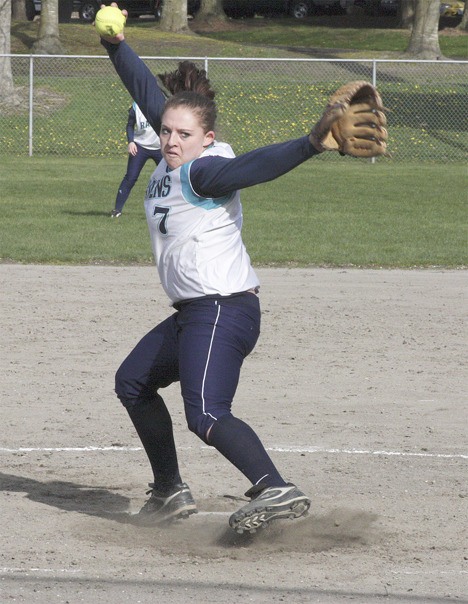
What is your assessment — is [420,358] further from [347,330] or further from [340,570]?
[340,570]

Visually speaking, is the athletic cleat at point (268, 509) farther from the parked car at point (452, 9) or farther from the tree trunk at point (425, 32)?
the parked car at point (452, 9)

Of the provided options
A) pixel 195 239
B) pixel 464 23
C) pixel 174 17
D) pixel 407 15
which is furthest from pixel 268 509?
pixel 407 15

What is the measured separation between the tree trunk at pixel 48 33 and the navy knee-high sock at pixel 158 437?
3215 centimetres

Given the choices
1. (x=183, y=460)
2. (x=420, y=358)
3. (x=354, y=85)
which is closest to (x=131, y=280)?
(x=420, y=358)

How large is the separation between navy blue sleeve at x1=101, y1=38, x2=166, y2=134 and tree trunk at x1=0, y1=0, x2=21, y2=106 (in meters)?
22.8

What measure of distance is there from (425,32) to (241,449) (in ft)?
112

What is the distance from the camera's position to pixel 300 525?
520cm

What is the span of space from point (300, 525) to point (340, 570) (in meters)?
0.55

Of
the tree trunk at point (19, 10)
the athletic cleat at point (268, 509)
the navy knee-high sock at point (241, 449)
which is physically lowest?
the tree trunk at point (19, 10)

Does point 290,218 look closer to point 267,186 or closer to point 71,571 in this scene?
point 267,186

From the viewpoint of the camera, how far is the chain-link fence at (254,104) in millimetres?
26844

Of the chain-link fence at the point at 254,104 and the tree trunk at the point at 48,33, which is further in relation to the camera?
the tree trunk at the point at 48,33

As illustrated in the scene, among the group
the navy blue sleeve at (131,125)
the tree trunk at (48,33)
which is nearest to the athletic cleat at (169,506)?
the navy blue sleeve at (131,125)

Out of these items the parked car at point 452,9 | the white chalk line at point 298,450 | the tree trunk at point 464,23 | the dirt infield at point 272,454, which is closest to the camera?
the dirt infield at point 272,454
